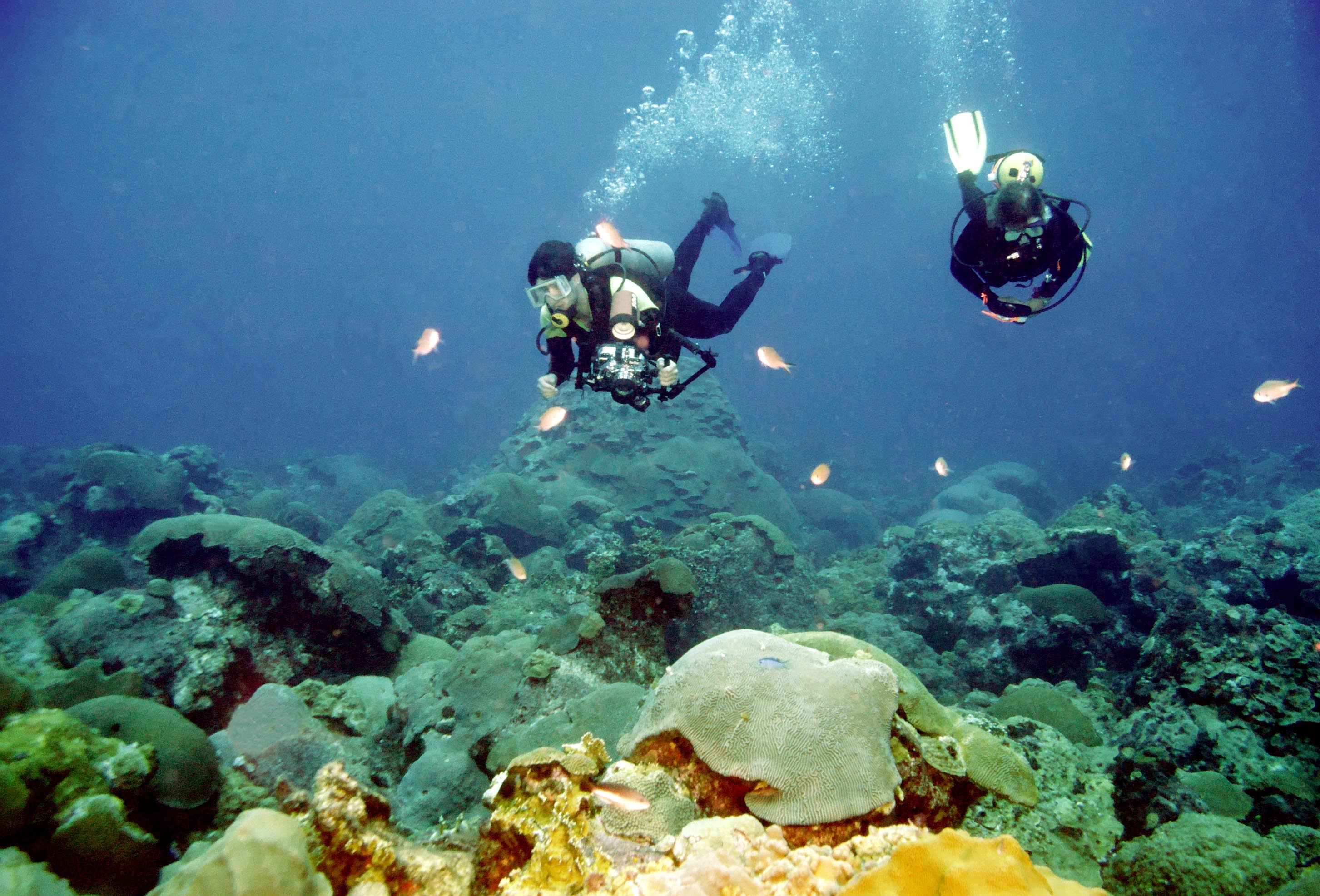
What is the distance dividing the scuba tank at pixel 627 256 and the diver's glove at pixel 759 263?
178 centimetres

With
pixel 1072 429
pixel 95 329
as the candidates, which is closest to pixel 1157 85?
pixel 1072 429

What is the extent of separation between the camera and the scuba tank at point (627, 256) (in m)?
5.68

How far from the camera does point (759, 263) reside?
26.1 feet

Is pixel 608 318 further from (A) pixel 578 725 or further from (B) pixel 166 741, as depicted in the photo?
(B) pixel 166 741

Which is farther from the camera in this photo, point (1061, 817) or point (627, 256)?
point (627, 256)

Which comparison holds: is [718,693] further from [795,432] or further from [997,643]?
[795,432]

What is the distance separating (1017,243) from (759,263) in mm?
3788

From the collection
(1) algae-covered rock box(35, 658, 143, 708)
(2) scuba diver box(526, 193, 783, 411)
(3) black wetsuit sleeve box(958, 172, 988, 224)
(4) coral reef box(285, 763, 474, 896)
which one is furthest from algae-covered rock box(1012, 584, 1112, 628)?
(1) algae-covered rock box(35, 658, 143, 708)

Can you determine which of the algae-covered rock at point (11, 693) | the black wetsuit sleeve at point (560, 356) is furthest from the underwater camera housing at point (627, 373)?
the algae-covered rock at point (11, 693)

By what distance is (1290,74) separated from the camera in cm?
4925

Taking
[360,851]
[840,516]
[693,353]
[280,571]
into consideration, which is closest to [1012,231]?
[693,353]

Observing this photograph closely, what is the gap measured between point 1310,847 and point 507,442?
16741mm

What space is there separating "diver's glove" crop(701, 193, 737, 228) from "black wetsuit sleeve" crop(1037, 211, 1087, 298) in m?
4.90

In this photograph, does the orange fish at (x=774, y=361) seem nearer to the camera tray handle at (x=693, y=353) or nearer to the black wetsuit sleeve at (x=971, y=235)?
the camera tray handle at (x=693, y=353)
